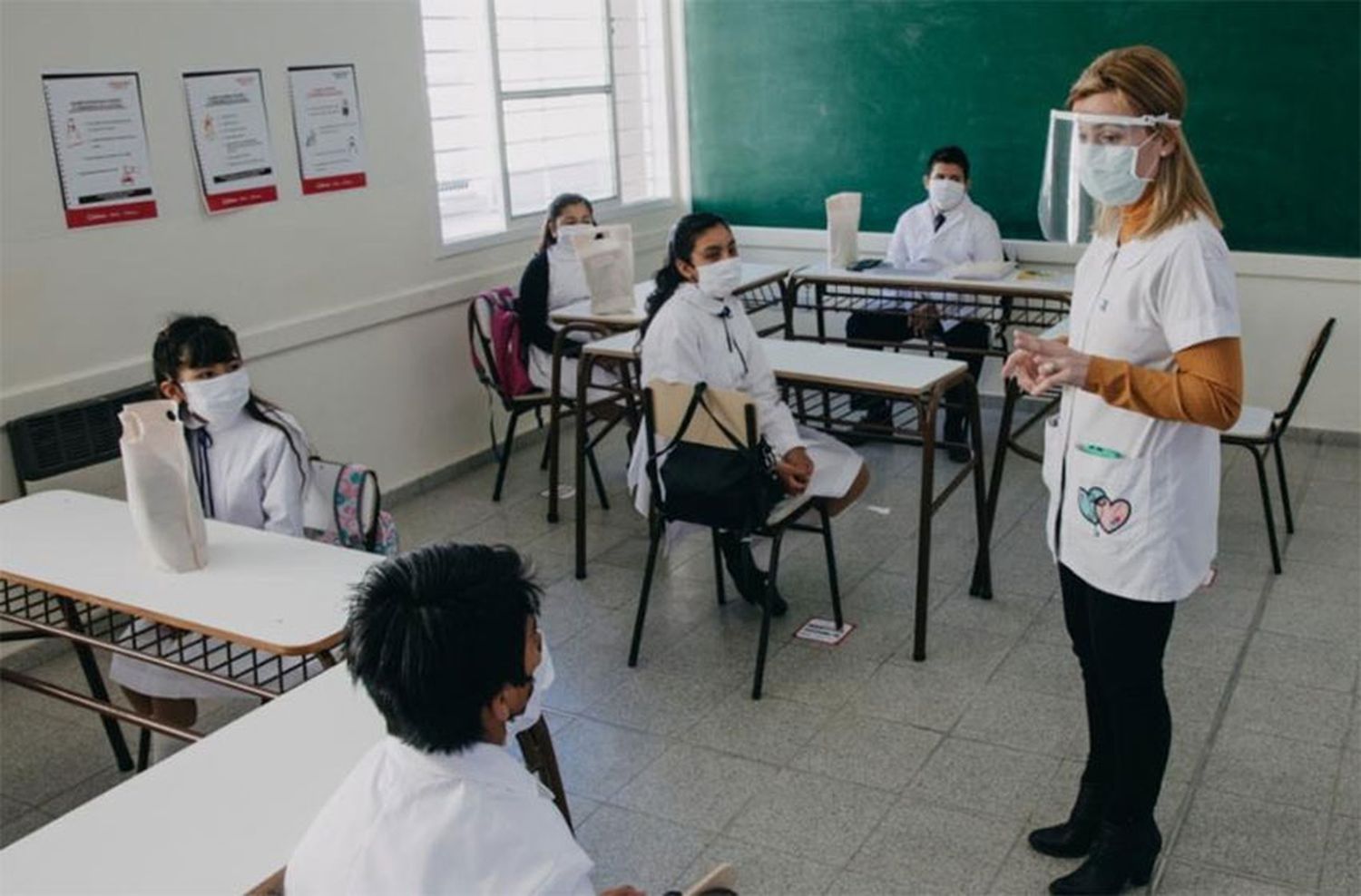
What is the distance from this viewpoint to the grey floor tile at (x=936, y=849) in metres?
→ 2.51

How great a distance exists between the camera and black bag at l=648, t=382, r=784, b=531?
315 cm

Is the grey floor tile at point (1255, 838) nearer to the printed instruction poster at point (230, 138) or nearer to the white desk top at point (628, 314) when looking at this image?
the white desk top at point (628, 314)

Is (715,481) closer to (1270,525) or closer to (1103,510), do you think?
(1103,510)

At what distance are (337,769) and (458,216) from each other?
3.77 metres

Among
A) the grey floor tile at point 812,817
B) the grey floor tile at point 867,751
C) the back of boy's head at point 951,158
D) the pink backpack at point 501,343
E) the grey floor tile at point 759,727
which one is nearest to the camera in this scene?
the grey floor tile at point 812,817

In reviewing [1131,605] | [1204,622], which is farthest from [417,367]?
[1131,605]

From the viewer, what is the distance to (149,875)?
1465 millimetres

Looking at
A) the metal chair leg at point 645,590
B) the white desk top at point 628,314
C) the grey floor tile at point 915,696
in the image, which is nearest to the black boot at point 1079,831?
the grey floor tile at point 915,696

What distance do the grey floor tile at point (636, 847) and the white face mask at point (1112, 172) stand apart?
1.51 m

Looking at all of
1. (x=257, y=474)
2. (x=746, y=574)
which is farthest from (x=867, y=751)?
(x=257, y=474)

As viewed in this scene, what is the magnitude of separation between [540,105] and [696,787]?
11.5 ft

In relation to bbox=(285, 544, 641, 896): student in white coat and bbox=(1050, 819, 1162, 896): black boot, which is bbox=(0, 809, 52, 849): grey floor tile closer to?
bbox=(285, 544, 641, 896): student in white coat

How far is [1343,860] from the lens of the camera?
2.51 m

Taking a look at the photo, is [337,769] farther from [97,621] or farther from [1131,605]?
[97,621]
